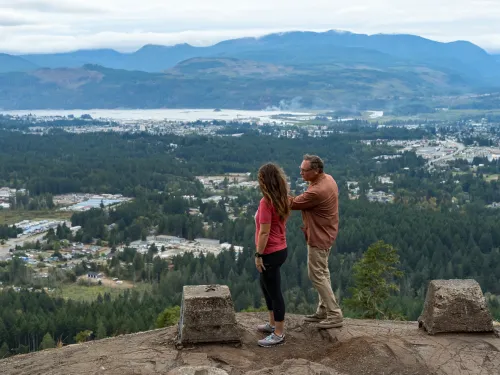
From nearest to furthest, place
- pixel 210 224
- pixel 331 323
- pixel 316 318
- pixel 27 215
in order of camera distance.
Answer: pixel 331 323 < pixel 316 318 < pixel 210 224 < pixel 27 215

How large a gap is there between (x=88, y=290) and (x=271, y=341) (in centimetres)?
3189

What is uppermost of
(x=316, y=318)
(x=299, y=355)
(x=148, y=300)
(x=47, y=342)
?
(x=316, y=318)

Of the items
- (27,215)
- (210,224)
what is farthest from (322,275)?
(27,215)

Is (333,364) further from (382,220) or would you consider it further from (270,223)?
(382,220)

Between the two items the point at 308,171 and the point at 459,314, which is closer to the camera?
the point at 308,171

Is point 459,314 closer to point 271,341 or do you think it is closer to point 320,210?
point 320,210

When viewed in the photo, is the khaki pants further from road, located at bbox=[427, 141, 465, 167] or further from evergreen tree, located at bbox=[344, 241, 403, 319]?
road, located at bbox=[427, 141, 465, 167]

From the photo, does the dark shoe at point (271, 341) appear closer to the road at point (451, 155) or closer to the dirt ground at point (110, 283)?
the dirt ground at point (110, 283)

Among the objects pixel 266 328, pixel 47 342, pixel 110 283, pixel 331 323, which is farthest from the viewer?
pixel 110 283

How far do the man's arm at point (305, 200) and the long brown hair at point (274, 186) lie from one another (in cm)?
27

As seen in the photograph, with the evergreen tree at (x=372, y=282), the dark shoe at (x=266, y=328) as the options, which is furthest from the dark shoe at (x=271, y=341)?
the evergreen tree at (x=372, y=282)

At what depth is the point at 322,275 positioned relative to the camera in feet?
29.5

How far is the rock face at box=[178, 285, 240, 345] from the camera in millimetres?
8820

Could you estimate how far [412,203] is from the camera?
209ft
